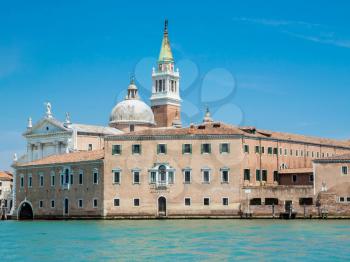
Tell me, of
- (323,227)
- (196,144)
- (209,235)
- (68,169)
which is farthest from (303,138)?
(209,235)

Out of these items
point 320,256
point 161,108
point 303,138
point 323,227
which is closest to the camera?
point 320,256

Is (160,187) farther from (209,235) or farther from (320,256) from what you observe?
(320,256)

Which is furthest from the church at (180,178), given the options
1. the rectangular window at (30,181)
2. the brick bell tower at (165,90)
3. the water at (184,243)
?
the brick bell tower at (165,90)

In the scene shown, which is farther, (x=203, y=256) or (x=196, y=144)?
(x=196, y=144)

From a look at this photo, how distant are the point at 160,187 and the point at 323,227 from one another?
15.6 m

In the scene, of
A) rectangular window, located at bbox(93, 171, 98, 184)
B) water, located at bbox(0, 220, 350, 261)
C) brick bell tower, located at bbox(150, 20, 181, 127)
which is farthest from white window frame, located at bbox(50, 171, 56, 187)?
brick bell tower, located at bbox(150, 20, 181, 127)

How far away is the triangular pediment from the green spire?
16.0m

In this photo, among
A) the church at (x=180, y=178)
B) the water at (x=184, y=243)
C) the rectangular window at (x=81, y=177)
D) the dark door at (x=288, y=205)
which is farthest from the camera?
the rectangular window at (x=81, y=177)

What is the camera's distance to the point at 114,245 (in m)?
32.2

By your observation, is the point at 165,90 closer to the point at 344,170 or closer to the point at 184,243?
the point at 344,170

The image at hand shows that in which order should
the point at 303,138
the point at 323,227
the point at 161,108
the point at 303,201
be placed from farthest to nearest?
1. the point at 161,108
2. the point at 303,138
3. the point at 303,201
4. the point at 323,227

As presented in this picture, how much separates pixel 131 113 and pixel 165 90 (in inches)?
378

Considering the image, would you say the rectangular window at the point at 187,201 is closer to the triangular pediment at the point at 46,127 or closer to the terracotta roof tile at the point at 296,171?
the terracotta roof tile at the point at 296,171

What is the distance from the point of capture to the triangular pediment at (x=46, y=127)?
69.8 metres
